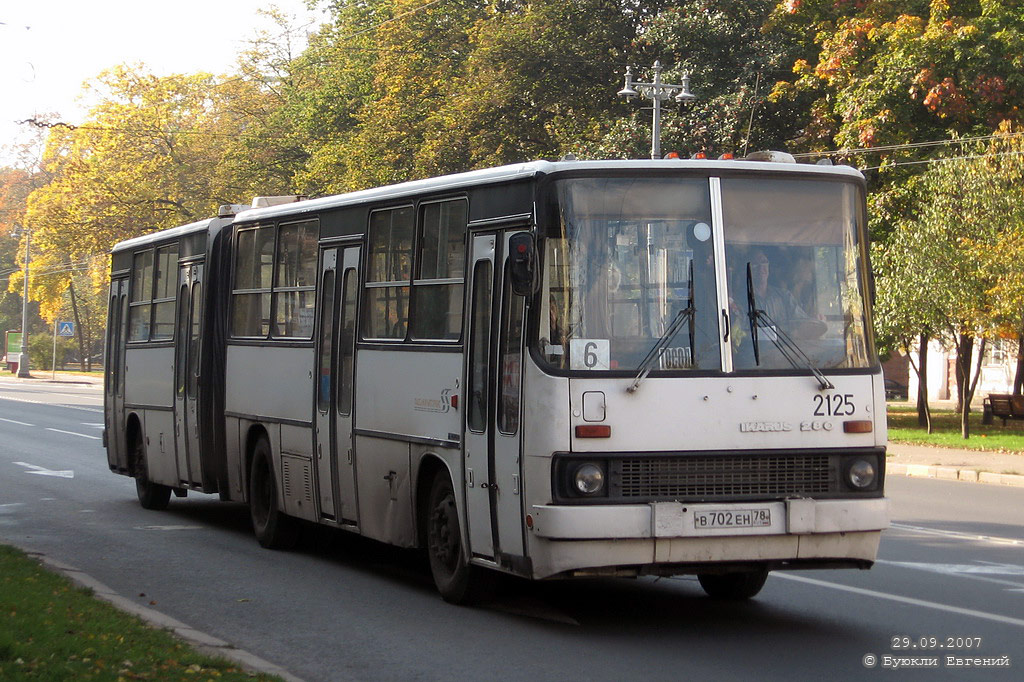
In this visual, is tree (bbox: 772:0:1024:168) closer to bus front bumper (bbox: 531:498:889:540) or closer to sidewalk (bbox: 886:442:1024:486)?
sidewalk (bbox: 886:442:1024:486)

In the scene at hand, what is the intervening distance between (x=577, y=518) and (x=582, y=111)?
36.9m

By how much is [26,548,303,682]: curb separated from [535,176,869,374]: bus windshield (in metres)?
2.48

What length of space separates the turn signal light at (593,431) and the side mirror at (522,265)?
0.88 meters

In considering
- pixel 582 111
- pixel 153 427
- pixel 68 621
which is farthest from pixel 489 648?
pixel 582 111

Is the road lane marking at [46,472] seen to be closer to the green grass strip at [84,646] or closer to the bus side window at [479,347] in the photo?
the green grass strip at [84,646]

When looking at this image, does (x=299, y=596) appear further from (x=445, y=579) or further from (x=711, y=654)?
(x=711, y=654)

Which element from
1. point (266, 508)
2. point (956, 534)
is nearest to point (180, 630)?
point (266, 508)

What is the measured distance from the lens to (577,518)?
8719 millimetres

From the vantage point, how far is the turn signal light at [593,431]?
8859 millimetres

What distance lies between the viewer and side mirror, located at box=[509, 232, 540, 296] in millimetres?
9016

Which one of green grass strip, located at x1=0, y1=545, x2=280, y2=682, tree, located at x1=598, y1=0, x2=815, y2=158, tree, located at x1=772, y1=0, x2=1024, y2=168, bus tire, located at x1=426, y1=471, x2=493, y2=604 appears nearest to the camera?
green grass strip, located at x1=0, y1=545, x2=280, y2=682

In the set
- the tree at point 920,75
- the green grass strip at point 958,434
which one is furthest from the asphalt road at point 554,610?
the tree at point 920,75

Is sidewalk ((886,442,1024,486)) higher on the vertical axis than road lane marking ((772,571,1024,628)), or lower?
higher

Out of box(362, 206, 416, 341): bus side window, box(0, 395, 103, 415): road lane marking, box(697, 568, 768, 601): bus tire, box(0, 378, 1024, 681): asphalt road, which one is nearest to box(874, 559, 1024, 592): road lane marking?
box(0, 378, 1024, 681): asphalt road
